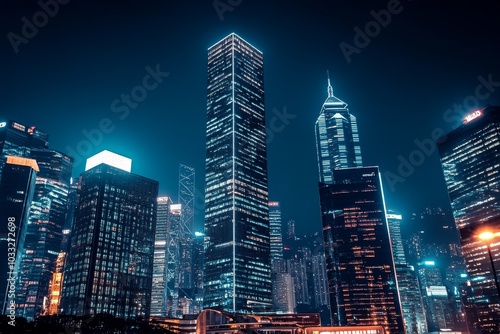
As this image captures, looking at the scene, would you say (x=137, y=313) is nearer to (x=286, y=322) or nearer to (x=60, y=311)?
(x=60, y=311)

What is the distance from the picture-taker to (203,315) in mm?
137500

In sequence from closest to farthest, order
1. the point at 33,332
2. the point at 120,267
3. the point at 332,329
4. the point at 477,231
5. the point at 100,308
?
the point at 477,231 < the point at 33,332 < the point at 332,329 < the point at 100,308 < the point at 120,267

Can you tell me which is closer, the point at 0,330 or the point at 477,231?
the point at 477,231

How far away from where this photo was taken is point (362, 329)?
12194 centimetres

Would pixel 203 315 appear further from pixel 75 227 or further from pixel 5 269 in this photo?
pixel 5 269

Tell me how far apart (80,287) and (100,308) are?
12662 mm

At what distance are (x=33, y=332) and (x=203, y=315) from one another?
2839 inches

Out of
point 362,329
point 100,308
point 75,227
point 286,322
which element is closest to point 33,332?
point 362,329

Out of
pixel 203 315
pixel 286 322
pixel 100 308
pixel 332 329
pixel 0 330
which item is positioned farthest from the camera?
pixel 100 308

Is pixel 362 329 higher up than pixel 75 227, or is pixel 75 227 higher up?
pixel 75 227

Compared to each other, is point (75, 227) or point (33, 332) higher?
point (75, 227)

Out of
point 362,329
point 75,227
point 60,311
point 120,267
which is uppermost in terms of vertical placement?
point 75,227

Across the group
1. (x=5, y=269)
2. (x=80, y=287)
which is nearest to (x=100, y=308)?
(x=80, y=287)

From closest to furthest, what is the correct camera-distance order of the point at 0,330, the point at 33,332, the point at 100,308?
1. the point at 0,330
2. the point at 33,332
3. the point at 100,308
